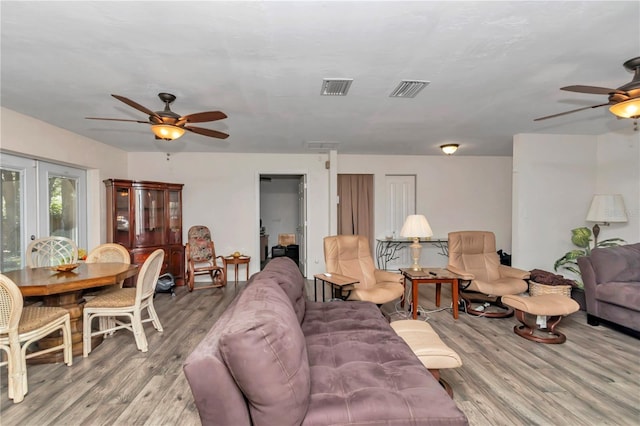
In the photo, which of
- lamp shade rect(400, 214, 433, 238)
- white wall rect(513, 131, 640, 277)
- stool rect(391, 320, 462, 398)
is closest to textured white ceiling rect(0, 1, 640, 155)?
white wall rect(513, 131, 640, 277)

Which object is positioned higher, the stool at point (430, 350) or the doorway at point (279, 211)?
the doorway at point (279, 211)

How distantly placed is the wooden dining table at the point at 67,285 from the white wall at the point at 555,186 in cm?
518

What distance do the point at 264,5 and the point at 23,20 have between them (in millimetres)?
1441

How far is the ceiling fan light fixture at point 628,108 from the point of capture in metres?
2.31

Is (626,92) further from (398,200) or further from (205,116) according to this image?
(398,200)

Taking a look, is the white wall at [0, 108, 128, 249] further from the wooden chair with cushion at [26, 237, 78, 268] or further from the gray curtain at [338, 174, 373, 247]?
the gray curtain at [338, 174, 373, 247]

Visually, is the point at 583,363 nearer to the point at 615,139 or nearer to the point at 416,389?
the point at 416,389

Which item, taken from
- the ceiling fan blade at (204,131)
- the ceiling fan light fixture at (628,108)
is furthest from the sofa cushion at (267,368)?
the ceiling fan light fixture at (628,108)

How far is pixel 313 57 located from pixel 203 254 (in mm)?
4213

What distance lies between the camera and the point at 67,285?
2490 millimetres

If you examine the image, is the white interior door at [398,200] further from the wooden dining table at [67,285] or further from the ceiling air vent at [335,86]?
the wooden dining table at [67,285]

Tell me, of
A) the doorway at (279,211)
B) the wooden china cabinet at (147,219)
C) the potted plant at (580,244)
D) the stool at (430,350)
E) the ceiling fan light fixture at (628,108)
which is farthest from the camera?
the doorway at (279,211)

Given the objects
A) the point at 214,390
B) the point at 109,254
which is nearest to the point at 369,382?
the point at 214,390

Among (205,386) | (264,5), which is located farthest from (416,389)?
(264,5)
